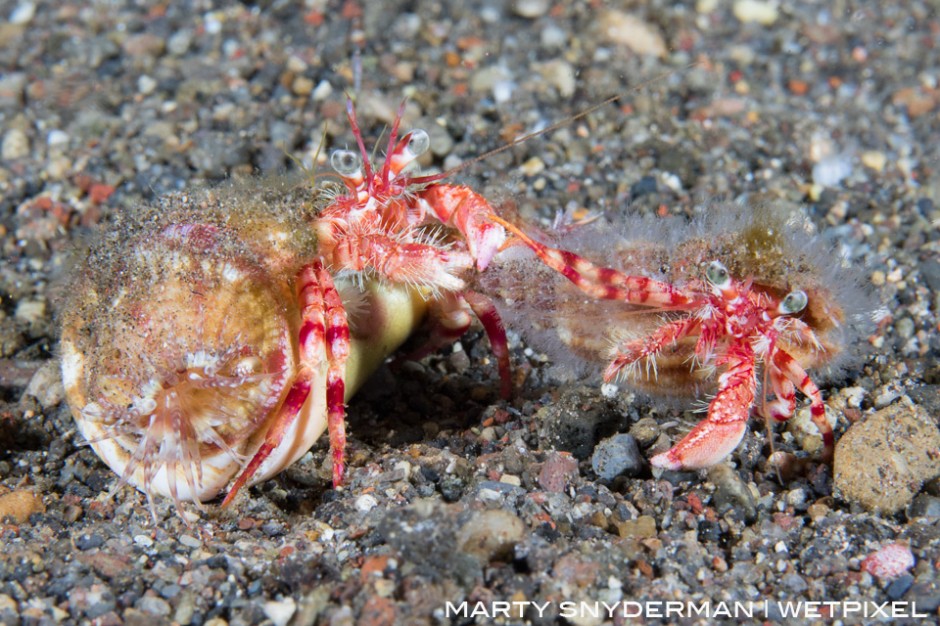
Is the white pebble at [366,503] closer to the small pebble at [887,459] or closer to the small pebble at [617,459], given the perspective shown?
the small pebble at [617,459]

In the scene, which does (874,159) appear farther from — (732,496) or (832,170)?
(732,496)

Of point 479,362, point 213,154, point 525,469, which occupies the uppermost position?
point 213,154

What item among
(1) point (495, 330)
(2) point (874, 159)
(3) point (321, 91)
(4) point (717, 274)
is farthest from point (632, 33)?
(4) point (717, 274)

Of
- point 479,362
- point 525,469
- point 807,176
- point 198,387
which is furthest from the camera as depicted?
point 807,176

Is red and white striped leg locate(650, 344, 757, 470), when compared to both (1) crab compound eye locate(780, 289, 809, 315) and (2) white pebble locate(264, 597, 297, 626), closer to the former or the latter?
(1) crab compound eye locate(780, 289, 809, 315)

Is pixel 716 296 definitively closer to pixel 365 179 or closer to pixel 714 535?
pixel 714 535

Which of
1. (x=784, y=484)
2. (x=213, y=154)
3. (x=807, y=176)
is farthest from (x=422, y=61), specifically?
(x=784, y=484)
